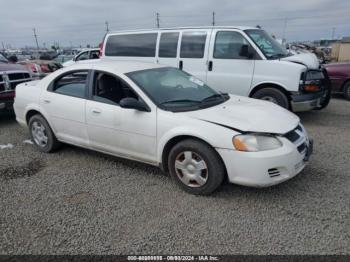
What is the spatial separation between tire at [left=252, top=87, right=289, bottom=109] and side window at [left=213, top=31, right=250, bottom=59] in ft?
2.76

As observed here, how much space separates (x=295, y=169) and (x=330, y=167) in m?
1.21

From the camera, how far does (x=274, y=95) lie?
6223 mm

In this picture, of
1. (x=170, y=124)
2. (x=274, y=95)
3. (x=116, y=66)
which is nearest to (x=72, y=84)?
(x=116, y=66)

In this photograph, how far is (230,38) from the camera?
6.51 m

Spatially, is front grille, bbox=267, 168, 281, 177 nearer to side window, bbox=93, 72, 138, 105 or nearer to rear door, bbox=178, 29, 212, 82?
side window, bbox=93, 72, 138, 105

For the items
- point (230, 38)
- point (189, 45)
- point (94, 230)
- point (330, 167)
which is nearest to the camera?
point (94, 230)

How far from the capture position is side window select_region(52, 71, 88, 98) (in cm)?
432

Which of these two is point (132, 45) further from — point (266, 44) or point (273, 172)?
point (273, 172)

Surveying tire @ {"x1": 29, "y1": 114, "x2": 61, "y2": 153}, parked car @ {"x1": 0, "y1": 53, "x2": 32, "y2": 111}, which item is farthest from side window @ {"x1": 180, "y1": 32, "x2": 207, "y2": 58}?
parked car @ {"x1": 0, "y1": 53, "x2": 32, "y2": 111}

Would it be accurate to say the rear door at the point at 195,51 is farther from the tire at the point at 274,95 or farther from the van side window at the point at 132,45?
the tire at the point at 274,95

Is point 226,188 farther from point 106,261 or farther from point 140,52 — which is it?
point 140,52

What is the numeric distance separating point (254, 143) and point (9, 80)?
19.5 ft

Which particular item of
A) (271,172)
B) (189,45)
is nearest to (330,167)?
(271,172)

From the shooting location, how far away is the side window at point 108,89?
407 centimetres
